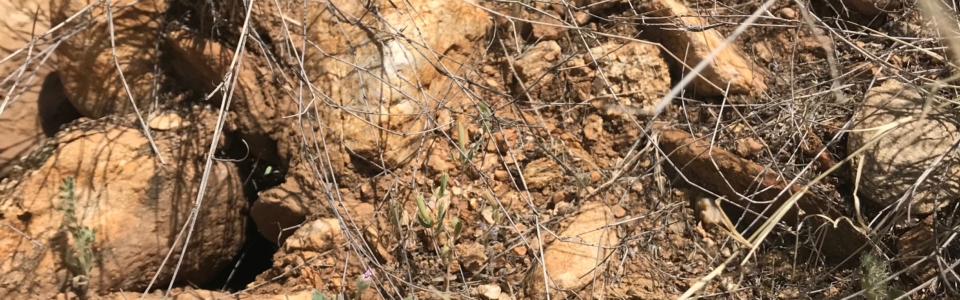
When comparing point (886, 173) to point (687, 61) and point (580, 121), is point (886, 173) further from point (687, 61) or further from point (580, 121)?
point (580, 121)

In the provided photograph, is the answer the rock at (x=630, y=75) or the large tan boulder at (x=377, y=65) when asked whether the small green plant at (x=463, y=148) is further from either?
the rock at (x=630, y=75)

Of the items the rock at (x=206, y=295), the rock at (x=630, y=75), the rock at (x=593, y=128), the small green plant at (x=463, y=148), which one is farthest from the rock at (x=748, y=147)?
the rock at (x=206, y=295)

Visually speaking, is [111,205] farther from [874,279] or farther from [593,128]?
[874,279]

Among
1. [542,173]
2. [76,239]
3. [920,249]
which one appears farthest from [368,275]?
[920,249]

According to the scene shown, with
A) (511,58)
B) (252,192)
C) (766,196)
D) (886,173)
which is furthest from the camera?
(252,192)

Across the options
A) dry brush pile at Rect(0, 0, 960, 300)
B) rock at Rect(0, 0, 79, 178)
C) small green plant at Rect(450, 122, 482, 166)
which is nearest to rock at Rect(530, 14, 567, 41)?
dry brush pile at Rect(0, 0, 960, 300)

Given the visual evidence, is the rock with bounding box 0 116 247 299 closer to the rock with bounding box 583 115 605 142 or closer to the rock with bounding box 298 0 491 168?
the rock with bounding box 298 0 491 168

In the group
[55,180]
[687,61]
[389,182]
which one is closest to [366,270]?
[389,182]
